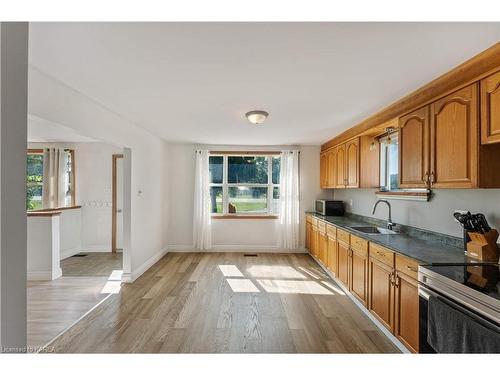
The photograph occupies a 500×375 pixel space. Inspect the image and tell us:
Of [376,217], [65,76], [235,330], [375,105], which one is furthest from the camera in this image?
[376,217]

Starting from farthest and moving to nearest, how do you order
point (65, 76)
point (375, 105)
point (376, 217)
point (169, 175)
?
point (169, 175), point (376, 217), point (375, 105), point (65, 76)

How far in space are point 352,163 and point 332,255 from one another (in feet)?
4.90

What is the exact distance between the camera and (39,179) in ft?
18.9

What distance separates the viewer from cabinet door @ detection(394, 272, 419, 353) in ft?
6.77

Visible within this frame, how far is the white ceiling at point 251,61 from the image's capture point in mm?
1552

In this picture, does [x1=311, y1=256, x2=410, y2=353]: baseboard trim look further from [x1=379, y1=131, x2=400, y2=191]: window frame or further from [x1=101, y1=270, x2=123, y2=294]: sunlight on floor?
A: [x1=101, y1=270, x2=123, y2=294]: sunlight on floor

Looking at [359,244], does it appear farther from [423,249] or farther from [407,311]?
[407,311]

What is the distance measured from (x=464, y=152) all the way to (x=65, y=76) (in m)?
3.28

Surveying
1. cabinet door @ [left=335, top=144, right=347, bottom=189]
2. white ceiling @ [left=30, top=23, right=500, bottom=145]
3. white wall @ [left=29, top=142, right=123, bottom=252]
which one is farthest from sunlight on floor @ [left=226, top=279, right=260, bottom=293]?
white wall @ [left=29, top=142, right=123, bottom=252]

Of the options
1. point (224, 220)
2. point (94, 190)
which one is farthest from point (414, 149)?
point (94, 190)

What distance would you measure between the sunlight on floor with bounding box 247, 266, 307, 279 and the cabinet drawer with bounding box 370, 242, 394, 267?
1.71 meters

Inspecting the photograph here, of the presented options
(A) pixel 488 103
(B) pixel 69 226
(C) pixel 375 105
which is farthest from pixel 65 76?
(B) pixel 69 226

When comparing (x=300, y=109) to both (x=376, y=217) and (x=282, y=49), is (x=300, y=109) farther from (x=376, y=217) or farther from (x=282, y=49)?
(x=376, y=217)

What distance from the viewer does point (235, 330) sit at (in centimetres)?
262
